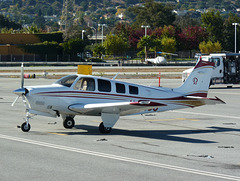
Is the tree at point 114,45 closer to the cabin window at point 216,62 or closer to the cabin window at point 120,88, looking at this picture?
the cabin window at point 216,62

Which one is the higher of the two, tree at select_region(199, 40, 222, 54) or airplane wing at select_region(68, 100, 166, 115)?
tree at select_region(199, 40, 222, 54)

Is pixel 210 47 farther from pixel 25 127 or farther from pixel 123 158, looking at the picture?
pixel 123 158

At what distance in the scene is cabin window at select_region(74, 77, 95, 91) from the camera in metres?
17.3

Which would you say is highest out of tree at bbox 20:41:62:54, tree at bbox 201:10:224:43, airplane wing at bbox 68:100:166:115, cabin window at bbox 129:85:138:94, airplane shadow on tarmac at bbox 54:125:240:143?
tree at bbox 201:10:224:43

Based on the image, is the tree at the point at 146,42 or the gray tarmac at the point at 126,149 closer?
the gray tarmac at the point at 126,149

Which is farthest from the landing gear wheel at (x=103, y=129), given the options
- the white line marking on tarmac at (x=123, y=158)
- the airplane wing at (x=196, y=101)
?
the airplane wing at (x=196, y=101)

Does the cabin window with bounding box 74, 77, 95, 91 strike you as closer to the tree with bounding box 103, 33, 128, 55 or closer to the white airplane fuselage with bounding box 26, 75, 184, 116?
the white airplane fuselage with bounding box 26, 75, 184, 116

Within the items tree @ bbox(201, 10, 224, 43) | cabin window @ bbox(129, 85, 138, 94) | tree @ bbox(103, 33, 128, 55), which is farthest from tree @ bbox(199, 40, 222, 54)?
cabin window @ bbox(129, 85, 138, 94)

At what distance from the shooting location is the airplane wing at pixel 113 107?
53.9ft

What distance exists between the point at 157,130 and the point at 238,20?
396 ft

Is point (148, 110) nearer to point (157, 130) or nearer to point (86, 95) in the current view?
point (157, 130)

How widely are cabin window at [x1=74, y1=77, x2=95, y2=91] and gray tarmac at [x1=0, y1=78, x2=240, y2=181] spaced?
165cm

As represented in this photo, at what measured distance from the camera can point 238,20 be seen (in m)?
133

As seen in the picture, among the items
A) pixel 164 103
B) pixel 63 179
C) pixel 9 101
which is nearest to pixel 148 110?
pixel 164 103
